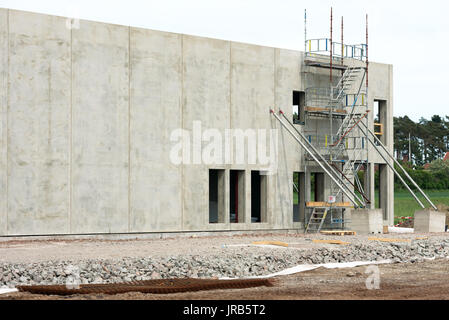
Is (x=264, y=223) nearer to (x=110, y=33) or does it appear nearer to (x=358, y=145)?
(x=358, y=145)

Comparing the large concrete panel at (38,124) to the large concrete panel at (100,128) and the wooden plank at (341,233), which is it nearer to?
the large concrete panel at (100,128)

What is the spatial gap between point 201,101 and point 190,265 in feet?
45.7

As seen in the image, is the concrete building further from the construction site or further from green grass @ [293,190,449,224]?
green grass @ [293,190,449,224]

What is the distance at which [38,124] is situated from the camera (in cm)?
2670

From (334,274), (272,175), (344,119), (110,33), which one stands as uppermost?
(110,33)

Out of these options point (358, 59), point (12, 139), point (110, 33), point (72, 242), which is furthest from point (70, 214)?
point (358, 59)

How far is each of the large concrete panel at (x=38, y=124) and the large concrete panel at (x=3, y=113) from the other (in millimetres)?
163

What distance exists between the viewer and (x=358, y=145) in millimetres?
36469

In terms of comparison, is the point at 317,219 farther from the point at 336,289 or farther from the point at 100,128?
the point at 336,289

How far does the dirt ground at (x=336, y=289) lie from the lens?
13.6 m

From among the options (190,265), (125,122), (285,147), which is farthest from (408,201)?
(190,265)

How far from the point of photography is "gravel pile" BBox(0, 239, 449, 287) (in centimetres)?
1606

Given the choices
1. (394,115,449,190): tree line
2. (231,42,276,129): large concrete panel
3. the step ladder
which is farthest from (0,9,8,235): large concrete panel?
(394,115,449,190): tree line

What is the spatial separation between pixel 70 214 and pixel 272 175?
32.5 ft
